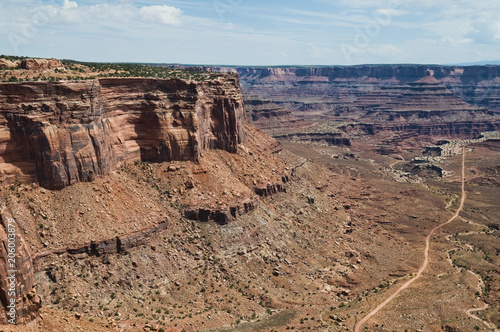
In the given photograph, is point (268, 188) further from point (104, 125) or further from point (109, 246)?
point (109, 246)

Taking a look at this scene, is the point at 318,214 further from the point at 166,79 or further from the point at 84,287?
the point at 84,287

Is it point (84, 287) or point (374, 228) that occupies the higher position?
point (84, 287)

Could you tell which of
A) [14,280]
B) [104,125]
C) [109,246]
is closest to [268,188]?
[104,125]

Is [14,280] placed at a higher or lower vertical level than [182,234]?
higher

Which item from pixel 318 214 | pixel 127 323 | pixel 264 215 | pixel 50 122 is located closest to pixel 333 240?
pixel 318 214

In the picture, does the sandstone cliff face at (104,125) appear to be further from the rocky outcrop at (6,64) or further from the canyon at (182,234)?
the rocky outcrop at (6,64)

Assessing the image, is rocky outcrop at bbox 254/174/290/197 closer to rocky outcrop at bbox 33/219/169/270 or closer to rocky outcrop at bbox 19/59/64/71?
rocky outcrop at bbox 33/219/169/270

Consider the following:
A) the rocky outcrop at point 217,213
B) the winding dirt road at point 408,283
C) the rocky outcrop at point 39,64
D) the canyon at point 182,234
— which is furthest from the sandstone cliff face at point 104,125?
the winding dirt road at point 408,283

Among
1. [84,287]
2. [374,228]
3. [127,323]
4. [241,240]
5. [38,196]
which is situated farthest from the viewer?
[374,228]

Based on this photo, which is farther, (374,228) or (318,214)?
(374,228)
